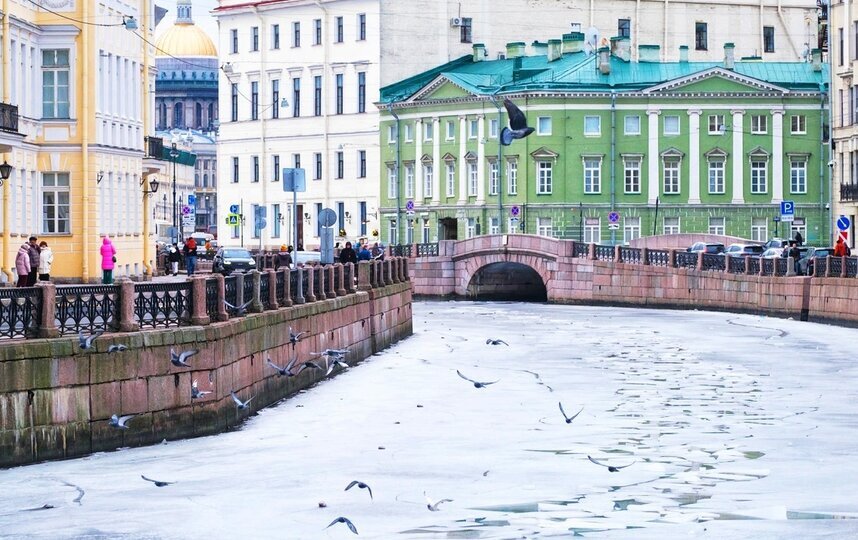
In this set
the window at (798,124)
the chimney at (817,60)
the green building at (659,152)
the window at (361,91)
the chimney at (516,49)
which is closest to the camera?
the green building at (659,152)

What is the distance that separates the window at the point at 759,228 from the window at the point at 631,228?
498 centimetres

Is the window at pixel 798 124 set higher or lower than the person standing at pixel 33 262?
higher

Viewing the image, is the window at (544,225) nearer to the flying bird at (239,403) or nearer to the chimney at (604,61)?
the chimney at (604,61)

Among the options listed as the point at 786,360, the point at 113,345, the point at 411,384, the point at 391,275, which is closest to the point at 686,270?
the point at 391,275

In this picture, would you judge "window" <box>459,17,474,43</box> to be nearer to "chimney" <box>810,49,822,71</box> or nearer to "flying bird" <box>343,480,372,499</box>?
"chimney" <box>810,49,822,71</box>

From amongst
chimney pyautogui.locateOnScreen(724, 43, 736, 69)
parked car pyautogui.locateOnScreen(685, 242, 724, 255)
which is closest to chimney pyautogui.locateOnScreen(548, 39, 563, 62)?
chimney pyautogui.locateOnScreen(724, 43, 736, 69)

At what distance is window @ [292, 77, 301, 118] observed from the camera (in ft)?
370

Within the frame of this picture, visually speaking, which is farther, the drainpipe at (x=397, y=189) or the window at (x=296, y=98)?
the window at (x=296, y=98)

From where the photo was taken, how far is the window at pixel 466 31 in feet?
354

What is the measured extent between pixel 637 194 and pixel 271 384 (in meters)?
59.1

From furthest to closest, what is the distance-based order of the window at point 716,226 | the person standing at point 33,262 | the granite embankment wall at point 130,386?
1. the window at point 716,226
2. the person standing at point 33,262
3. the granite embankment wall at point 130,386

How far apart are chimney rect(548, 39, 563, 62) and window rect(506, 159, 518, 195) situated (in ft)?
19.0

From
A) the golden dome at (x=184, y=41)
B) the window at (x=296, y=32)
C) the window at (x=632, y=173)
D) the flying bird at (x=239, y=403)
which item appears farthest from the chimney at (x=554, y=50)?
the golden dome at (x=184, y=41)

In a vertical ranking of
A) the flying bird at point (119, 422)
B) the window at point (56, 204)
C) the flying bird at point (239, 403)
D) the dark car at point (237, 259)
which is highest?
the window at point (56, 204)
